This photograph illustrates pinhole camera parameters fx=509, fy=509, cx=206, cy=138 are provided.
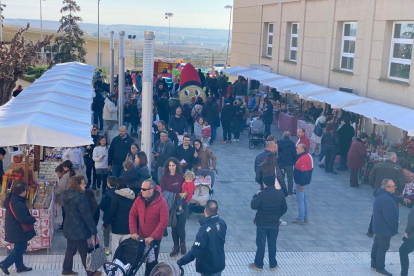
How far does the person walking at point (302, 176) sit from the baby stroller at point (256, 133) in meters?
6.90

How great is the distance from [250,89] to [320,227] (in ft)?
53.9

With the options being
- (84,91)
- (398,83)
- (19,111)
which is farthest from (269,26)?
(19,111)

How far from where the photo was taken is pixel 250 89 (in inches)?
1036

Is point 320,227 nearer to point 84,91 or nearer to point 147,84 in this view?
point 147,84

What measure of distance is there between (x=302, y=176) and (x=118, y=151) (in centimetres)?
401

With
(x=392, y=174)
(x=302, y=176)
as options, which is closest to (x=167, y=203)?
(x=302, y=176)

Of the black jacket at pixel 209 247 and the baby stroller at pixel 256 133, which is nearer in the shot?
the black jacket at pixel 209 247

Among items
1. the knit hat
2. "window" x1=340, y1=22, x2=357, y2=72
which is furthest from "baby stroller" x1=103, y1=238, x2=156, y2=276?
the knit hat

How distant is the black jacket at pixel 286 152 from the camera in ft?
38.0

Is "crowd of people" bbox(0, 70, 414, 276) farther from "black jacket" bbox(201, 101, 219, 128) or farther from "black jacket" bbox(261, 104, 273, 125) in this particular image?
"black jacket" bbox(261, 104, 273, 125)

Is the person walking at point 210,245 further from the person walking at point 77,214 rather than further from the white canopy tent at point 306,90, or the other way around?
the white canopy tent at point 306,90

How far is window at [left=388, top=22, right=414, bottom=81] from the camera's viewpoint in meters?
14.5

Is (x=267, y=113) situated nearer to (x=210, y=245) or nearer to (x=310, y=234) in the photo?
(x=310, y=234)

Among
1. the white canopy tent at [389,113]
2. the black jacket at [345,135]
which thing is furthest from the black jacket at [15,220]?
the black jacket at [345,135]
